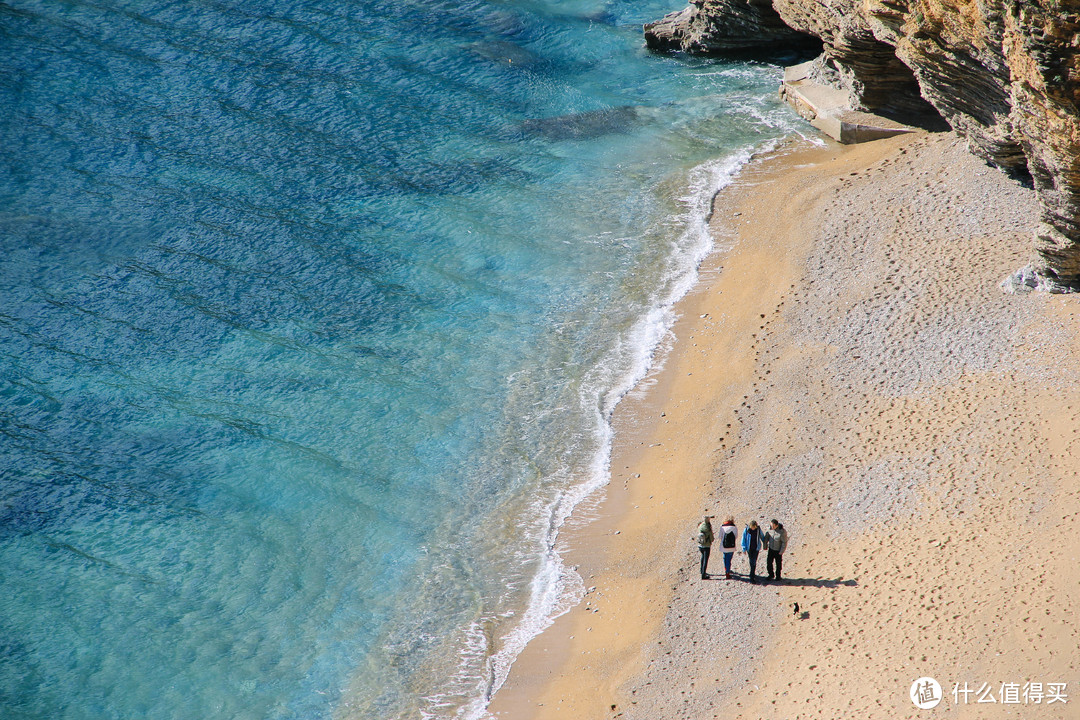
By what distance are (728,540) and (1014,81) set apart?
11.7 m

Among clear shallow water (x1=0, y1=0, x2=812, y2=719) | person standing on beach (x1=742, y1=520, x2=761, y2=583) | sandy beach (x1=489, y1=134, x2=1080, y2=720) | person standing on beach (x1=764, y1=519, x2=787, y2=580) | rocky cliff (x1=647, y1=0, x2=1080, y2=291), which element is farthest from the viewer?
clear shallow water (x1=0, y1=0, x2=812, y2=719)

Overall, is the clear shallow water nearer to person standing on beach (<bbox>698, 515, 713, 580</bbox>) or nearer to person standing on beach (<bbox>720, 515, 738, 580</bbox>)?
person standing on beach (<bbox>698, 515, 713, 580</bbox>)

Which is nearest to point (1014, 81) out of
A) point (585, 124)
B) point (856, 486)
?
point (856, 486)

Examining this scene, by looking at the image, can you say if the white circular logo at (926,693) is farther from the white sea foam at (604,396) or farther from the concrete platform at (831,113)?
the concrete platform at (831,113)

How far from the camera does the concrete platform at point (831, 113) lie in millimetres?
33062

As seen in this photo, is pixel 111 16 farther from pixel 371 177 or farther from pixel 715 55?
pixel 715 55

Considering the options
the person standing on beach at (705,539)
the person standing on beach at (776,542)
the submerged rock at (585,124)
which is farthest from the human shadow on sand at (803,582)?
the submerged rock at (585,124)

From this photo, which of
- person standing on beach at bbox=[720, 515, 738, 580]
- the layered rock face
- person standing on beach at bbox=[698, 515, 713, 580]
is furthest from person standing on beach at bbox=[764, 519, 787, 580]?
the layered rock face

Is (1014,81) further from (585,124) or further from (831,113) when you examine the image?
(585,124)

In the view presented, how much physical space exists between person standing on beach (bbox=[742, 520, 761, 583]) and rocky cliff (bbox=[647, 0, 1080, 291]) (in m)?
10.1

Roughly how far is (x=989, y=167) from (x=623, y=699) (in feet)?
63.6

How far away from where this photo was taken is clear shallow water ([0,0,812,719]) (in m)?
21.5

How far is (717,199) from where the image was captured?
33281mm

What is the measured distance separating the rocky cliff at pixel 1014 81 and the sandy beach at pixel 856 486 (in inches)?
67.9
